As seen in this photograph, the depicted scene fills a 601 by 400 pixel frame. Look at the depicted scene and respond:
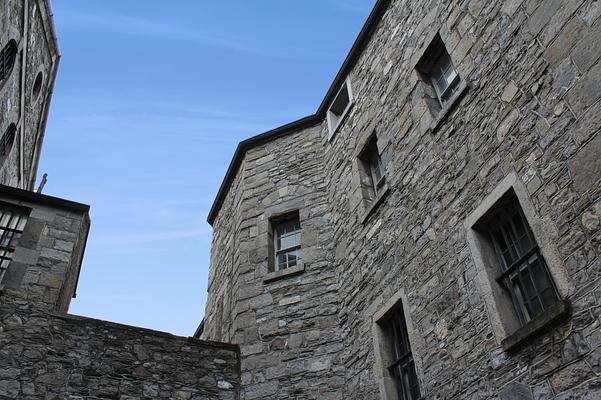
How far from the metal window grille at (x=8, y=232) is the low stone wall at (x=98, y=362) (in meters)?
0.79

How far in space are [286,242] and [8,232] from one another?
4295mm

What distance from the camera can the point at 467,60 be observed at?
6031 mm

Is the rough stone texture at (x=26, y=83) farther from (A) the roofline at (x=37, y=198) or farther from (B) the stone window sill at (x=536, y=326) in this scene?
(B) the stone window sill at (x=536, y=326)

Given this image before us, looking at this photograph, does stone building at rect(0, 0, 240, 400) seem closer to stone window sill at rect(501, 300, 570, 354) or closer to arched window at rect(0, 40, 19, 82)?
stone window sill at rect(501, 300, 570, 354)

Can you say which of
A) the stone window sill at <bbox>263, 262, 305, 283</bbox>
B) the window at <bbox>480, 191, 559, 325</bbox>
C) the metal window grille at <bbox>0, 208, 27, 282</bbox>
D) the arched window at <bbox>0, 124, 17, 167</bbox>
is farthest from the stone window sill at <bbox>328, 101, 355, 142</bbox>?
the arched window at <bbox>0, 124, 17, 167</bbox>

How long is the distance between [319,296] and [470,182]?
332cm

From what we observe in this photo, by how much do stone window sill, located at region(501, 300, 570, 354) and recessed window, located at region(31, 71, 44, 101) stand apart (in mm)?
14234

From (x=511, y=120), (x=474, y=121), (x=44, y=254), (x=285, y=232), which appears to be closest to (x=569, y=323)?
(x=511, y=120)

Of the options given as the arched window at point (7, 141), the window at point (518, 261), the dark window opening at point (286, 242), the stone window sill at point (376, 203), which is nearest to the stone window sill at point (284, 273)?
the dark window opening at point (286, 242)

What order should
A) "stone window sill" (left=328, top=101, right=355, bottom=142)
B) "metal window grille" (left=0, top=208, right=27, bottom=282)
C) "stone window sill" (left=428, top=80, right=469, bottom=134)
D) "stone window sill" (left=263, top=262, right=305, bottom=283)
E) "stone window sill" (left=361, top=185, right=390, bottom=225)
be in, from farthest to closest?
"stone window sill" (left=328, top=101, right=355, bottom=142)
"stone window sill" (left=263, top=262, right=305, bottom=283)
"metal window grille" (left=0, top=208, right=27, bottom=282)
"stone window sill" (left=361, top=185, right=390, bottom=225)
"stone window sill" (left=428, top=80, right=469, bottom=134)

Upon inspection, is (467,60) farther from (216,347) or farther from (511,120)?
(216,347)

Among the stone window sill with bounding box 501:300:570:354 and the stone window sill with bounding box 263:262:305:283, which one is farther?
the stone window sill with bounding box 263:262:305:283

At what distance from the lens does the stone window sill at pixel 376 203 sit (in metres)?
7.04

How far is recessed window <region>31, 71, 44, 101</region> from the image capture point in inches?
575
